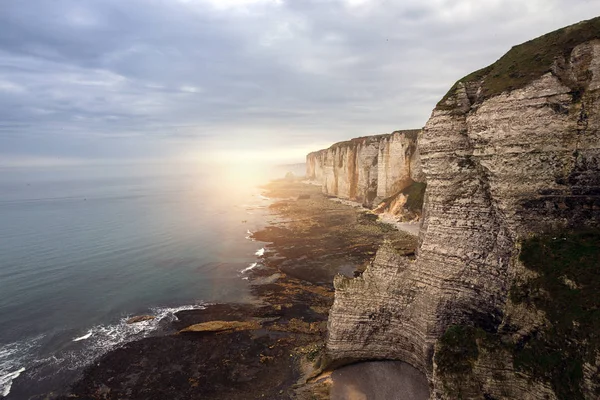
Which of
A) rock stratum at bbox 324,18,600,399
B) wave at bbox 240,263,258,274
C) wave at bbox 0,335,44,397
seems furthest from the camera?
wave at bbox 240,263,258,274

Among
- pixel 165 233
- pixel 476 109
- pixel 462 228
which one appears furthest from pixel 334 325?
pixel 165 233

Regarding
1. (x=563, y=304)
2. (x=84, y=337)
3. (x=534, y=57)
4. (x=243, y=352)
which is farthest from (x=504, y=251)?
(x=84, y=337)

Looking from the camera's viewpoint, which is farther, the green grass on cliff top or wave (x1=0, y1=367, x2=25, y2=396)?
wave (x1=0, y1=367, x2=25, y2=396)

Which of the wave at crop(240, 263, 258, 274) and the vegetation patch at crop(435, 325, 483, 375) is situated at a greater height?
the vegetation patch at crop(435, 325, 483, 375)

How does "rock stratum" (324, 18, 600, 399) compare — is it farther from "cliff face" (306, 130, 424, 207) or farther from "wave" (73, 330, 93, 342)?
"cliff face" (306, 130, 424, 207)

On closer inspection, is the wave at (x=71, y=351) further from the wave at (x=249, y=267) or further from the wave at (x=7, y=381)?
the wave at (x=249, y=267)

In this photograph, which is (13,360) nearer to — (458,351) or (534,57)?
(458,351)

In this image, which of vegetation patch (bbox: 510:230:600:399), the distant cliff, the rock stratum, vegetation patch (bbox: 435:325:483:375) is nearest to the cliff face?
the distant cliff
